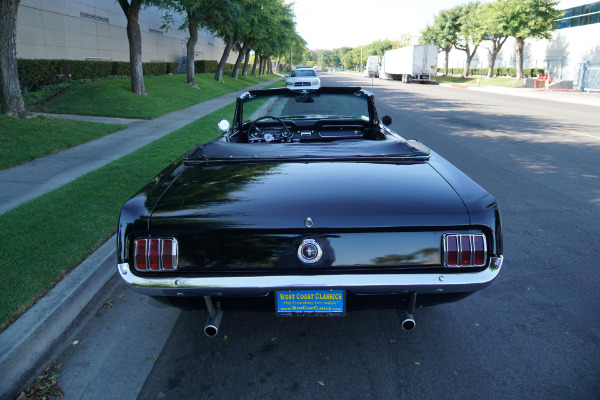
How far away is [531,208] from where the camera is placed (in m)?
5.68

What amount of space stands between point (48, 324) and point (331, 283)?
192 cm

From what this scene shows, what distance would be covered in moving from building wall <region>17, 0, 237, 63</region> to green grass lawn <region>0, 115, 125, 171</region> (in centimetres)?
1098

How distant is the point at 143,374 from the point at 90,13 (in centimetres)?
2707

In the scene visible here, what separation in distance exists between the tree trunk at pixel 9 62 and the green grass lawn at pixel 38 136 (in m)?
0.37

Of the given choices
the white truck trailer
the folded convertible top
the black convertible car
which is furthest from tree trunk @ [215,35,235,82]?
the black convertible car

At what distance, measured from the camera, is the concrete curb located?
2.53 metres

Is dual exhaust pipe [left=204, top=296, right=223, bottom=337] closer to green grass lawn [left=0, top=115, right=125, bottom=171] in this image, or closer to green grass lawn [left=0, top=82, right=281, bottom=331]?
green grass lawn [left=0, top=82, right=281, bottom=331]

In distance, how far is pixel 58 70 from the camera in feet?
64.4

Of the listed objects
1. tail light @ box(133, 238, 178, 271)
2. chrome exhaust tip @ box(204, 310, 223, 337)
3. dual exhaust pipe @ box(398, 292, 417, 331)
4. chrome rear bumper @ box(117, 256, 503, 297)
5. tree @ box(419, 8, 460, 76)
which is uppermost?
tree @ box(419, 8, 460, 76)

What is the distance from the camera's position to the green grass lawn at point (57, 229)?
339 centimetres

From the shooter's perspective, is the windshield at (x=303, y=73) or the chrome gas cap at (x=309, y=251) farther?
the windshield at (x=303, y=73)

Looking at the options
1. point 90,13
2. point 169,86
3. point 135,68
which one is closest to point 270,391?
point 135,68

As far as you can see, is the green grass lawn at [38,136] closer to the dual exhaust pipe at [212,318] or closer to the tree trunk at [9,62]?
the tree trunk at [9,62]

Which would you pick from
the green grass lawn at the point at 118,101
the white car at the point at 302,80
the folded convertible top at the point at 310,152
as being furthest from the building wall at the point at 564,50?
the folded convertible top at the point at 310,152
